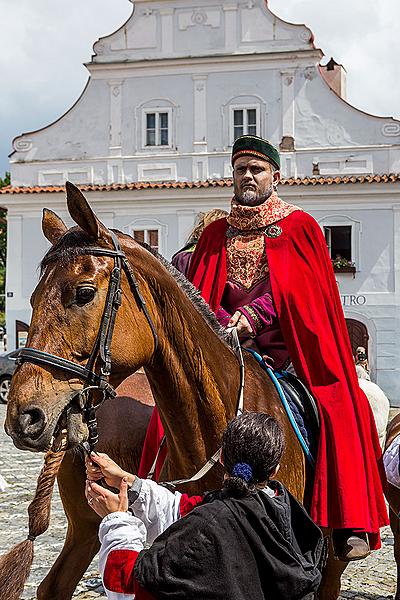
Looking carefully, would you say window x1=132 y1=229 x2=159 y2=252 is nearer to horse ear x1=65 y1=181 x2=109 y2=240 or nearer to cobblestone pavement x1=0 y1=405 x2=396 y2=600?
cobblestone pavement x1=0 y1=405 x2=396 y2=600

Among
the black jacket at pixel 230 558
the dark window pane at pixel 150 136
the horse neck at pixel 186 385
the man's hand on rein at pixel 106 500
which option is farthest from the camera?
the dark window pane at pixel 150 136

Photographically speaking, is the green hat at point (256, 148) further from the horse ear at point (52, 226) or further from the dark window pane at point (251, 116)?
the dark window pane at point (251, 116)

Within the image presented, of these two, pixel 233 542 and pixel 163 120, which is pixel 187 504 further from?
pixel 163 120

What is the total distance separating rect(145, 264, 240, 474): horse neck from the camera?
133 inches

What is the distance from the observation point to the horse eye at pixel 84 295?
3053 millimetres

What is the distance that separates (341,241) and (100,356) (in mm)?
20755

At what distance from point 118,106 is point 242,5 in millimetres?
4522

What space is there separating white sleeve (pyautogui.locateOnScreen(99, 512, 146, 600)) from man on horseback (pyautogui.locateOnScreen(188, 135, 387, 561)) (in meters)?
1.54

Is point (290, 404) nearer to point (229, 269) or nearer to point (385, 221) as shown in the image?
point (229, 269)

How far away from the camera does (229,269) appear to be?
4227mm

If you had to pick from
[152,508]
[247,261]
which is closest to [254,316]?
[247,261]

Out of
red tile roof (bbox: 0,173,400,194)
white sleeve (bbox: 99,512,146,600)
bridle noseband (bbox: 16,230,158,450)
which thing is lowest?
white sleeve (bbox: 99,512,146,600)

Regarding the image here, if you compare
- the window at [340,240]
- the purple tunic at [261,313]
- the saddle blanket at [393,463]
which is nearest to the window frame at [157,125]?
the window at [340,240]

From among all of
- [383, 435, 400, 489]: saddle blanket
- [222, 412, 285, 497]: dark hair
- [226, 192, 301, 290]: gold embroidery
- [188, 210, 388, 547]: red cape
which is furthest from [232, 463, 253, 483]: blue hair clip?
[383, 435, 400, 489]: saddle blanket
